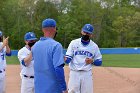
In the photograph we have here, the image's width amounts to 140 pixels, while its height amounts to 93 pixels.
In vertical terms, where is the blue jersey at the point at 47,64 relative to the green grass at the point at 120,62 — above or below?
above

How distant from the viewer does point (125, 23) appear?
185ft

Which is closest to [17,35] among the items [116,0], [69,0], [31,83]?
[69,0]

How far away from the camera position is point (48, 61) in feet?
17.8

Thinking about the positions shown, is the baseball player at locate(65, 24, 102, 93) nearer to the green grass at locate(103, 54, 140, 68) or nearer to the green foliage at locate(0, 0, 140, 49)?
the green grass at locate(103, 54, 140, 68)

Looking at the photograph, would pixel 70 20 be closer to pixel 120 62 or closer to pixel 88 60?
pixel 120 62

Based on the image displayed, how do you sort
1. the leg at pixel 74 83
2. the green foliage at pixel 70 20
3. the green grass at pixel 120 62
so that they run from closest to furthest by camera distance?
the leg at pixel 74 83, the green grass at pixel 120 62, the green foliage at pixel 70 20

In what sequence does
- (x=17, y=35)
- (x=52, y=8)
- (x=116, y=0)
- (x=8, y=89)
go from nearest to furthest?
1. (x=8, y=89)
2. (x=17, y=35)
3. (x=52, y=8)
4. (x=116, y=0)

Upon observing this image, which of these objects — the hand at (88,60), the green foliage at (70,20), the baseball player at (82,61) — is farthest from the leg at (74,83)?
the green foliage at (70,20)

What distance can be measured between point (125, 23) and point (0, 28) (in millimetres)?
19267

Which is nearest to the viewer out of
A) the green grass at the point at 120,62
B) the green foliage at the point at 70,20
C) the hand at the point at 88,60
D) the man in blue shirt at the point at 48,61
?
the man in blue shirt at the point at 48,61

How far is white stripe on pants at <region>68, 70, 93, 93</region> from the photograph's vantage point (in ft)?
26.0

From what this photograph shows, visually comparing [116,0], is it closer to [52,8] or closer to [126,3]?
[126,3]

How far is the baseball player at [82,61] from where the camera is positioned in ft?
26.0

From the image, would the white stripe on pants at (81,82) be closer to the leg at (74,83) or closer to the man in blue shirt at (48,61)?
the leg at (74,83)
